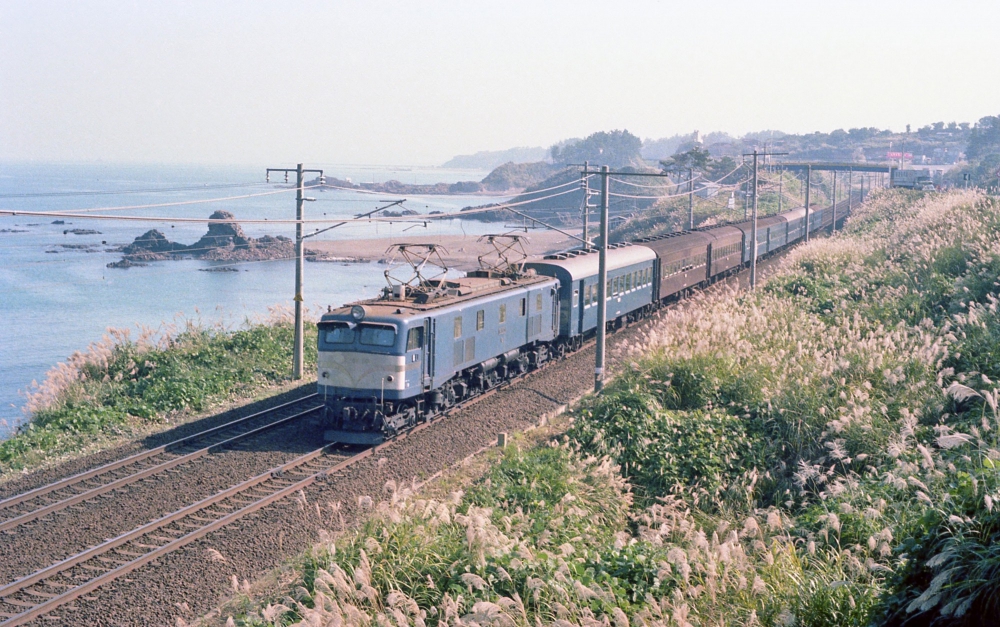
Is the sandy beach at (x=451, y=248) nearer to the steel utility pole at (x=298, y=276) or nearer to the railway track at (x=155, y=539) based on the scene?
the steel utility pole at (x=298, y=276)

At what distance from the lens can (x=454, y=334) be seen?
1978cm

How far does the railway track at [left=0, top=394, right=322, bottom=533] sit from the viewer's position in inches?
567

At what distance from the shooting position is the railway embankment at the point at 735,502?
276 inches

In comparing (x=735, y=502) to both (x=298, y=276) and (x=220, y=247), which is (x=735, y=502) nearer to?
(x=298, y=276)

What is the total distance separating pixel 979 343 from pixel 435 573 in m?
11.0

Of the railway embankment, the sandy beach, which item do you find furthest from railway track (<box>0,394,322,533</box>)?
the sandy beach

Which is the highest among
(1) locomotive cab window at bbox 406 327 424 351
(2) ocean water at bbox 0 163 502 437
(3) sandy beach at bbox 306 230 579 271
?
(1) locomotive cab window at bbox 406 327 424 351

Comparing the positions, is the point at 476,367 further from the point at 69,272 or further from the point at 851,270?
the point at 69,272

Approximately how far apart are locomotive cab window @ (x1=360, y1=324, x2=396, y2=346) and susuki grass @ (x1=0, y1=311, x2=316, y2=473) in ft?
19.5

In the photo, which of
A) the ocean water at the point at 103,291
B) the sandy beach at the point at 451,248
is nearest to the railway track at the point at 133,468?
the ocean water at the point at 103,291

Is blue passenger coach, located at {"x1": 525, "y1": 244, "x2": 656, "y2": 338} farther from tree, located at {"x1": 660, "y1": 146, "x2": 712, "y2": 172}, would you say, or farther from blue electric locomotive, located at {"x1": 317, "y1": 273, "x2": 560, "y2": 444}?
tree, located at {"x1": 660, "y1": 146, "x2": 712, "y2": 172}

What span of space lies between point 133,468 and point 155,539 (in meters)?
3.74

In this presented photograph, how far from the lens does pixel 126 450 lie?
17.7m

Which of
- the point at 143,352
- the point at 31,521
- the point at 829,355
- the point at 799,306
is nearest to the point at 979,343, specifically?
the point at 829,355
